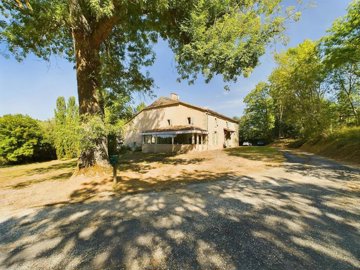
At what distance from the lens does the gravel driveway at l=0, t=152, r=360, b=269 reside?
113 inches

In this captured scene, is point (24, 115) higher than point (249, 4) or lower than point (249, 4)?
lower

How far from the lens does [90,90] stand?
393 inches

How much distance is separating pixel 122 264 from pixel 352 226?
4.43 m

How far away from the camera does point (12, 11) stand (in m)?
8.26

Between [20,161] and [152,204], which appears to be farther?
[20,161]

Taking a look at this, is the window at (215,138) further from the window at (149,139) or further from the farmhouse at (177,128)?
the window at (149,139)

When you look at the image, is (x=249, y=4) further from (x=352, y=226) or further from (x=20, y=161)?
(x=20, y=161)

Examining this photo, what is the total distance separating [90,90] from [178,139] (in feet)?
52.1

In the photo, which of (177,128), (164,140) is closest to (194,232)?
(177,128)

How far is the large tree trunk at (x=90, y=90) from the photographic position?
9.67 m

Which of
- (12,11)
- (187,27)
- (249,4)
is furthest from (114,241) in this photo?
(249,4)

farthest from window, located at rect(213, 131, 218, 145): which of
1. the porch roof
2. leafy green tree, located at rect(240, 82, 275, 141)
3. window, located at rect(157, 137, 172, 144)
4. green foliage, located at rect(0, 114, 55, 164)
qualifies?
green foliage, located at rect(0, 114, 55, 164)

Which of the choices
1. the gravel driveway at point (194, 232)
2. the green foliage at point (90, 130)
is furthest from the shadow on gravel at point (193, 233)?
the green foliage at point (90, 130)

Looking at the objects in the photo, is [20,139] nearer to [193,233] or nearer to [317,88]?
[193,233]
